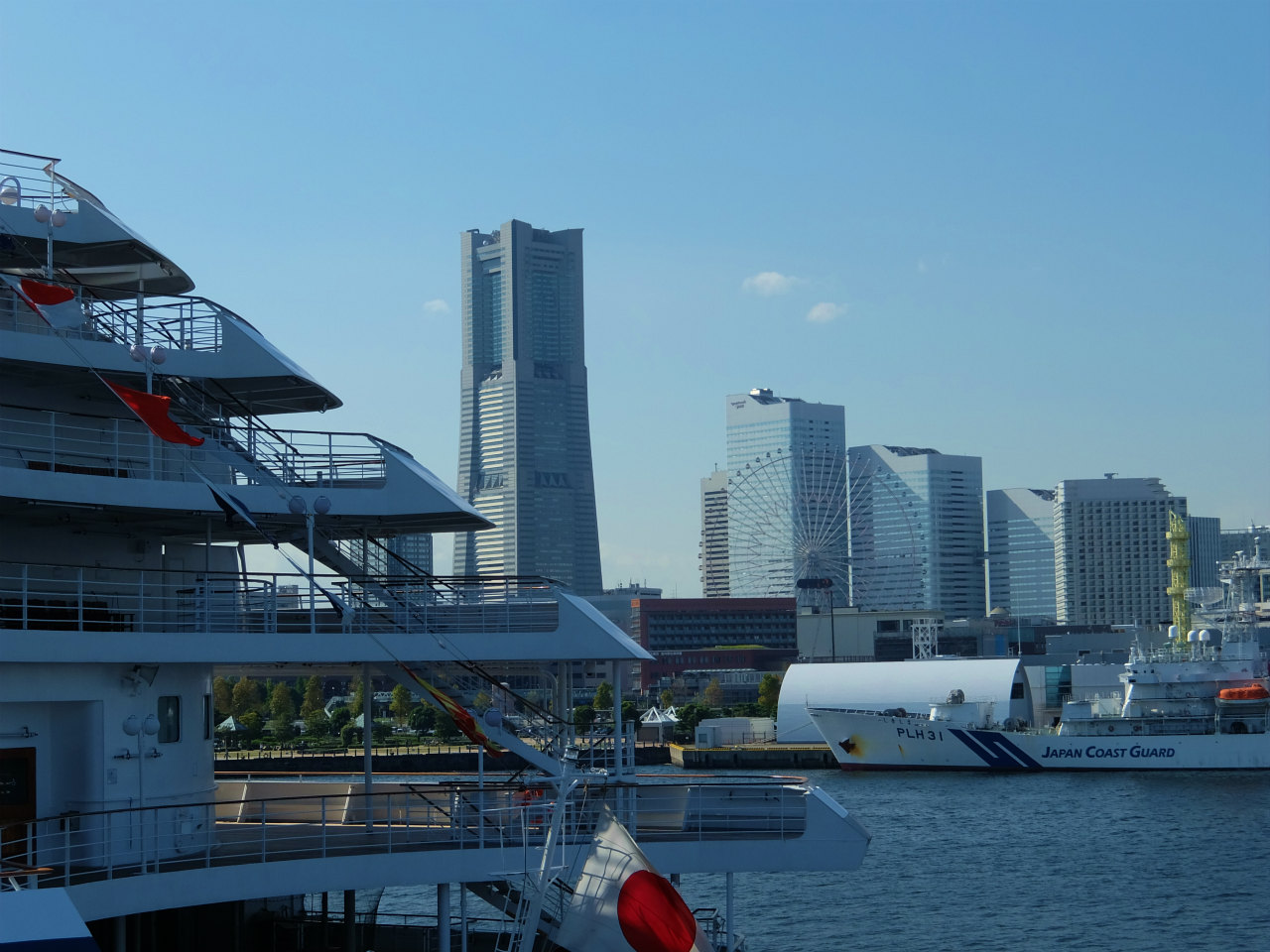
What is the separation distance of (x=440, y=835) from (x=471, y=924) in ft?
25.7

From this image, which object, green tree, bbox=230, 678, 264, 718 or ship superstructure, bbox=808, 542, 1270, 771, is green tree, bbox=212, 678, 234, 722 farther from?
ship superstructure, bbox=808, 542, 1270, 771

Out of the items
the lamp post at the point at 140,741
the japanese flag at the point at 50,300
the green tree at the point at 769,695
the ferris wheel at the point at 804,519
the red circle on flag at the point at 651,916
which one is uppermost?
the ferris wheel at the point at 804,519

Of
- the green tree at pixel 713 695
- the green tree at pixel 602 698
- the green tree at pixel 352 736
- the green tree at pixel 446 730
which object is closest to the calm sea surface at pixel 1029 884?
the green tree at pixel 446 730

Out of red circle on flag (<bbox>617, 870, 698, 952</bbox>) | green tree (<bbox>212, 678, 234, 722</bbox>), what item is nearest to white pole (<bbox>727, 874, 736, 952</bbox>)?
red circle on flag (<bbox>617, 870, 698, 952</bbox>)

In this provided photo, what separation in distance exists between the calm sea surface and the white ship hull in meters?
13.1

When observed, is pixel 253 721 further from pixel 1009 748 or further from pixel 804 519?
pixel 804 519

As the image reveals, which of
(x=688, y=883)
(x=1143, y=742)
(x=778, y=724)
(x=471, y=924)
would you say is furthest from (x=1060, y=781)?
(x=471, y=924)

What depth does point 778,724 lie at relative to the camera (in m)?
104

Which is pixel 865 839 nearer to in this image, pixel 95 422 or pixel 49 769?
pixel 49 769

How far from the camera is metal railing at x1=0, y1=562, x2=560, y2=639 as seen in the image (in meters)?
19.8

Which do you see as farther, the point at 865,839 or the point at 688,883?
the point at 688,883

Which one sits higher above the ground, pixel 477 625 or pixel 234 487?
pixel 234 487

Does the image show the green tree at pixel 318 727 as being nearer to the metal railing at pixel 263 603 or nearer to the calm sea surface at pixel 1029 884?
the calm sea surface at pixel 1029 884

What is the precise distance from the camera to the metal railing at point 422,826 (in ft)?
61.0
